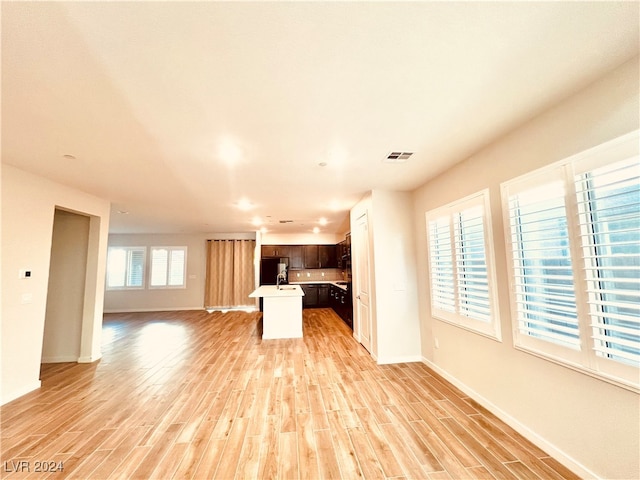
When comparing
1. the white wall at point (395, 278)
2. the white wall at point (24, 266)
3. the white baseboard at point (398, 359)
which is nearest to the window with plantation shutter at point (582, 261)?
the white wall at point (395, 278)

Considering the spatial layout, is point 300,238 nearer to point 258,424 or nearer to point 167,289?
point 167,289

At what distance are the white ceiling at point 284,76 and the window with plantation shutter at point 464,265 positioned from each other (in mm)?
688

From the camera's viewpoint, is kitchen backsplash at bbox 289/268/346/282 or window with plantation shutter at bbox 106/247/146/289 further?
kitchen backsplash at bbox 289/268/346/282

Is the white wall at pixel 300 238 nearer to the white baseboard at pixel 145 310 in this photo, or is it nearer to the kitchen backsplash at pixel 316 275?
the kitchen backsplash at pixel 316 275

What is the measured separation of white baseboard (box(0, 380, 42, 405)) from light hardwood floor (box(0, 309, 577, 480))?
0.08 meters

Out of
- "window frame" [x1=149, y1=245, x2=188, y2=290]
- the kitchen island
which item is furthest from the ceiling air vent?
"window frame" [x1=149, y1=245, x2=188, y2=290]

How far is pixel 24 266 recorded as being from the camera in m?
3.00

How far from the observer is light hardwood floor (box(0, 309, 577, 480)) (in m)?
1.82

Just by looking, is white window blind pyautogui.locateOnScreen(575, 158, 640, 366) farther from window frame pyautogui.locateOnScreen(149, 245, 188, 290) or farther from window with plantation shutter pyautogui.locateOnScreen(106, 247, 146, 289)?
window with plantation shutter pyautogui.locateOnScreen(106, 247, 146, 289)

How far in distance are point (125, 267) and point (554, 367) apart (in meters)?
10.3

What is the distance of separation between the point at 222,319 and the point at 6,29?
675 centimetres

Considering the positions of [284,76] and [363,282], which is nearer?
[284,76]

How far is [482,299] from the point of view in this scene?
2590 millimetres

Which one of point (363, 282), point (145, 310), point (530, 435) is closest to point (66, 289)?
point (145, 310)
